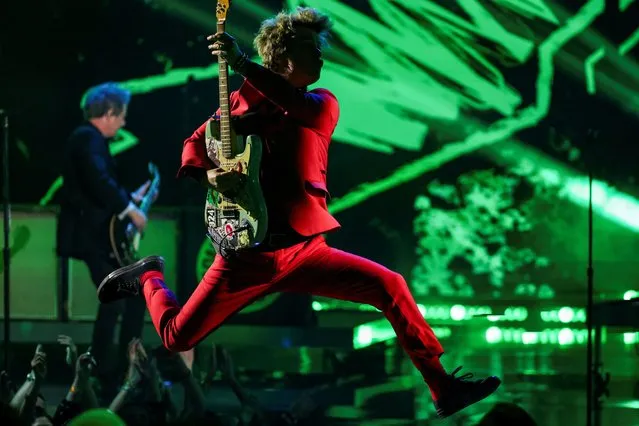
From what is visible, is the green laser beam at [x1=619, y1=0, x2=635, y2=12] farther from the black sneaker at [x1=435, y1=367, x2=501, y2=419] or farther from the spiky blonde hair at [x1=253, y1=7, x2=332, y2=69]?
the black sneaker at [x1=435, y1=367, x2=501, y2=419]

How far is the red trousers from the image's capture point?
3.93m

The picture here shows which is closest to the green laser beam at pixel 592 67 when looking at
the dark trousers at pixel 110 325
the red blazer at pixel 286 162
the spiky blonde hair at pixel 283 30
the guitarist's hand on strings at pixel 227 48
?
the dark trousers at pixel 110 325

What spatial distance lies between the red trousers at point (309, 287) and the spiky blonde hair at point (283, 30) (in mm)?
653

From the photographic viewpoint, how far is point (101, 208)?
7238 millimetres

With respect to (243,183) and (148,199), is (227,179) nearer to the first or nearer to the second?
(243,183)

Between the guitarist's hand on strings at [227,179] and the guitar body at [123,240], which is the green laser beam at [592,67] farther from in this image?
the guitarist's hand on strings at [227,179]

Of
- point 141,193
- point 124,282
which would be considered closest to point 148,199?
Answer: point 141,193

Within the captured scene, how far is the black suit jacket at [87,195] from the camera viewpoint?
714 centimetres

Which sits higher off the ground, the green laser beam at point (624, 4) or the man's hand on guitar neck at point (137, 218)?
the green laser beam at point (624, 4)

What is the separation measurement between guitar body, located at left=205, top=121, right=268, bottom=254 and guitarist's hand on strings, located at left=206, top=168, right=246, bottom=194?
0.05 feet

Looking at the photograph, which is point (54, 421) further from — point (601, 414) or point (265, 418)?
point (601, 414)

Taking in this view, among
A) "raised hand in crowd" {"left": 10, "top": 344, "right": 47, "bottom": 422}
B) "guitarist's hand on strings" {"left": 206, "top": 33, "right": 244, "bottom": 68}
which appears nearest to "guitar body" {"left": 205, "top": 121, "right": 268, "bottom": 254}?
"guitarist's hand on strings" {"left": 206, "top": 33, "right": 244, "bottom": 68}

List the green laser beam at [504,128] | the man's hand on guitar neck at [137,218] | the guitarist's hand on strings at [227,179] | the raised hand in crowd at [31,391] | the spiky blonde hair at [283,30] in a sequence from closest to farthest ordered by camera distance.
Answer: the guitarist's hand on strings at [227,179] → the spiky blonde hair at [283,30] → the raised hand in crowd at [31,391] → the man's hand on guitar neck at [137,218] → the green laser beam at [504,128]

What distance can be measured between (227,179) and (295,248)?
1.09 ft
